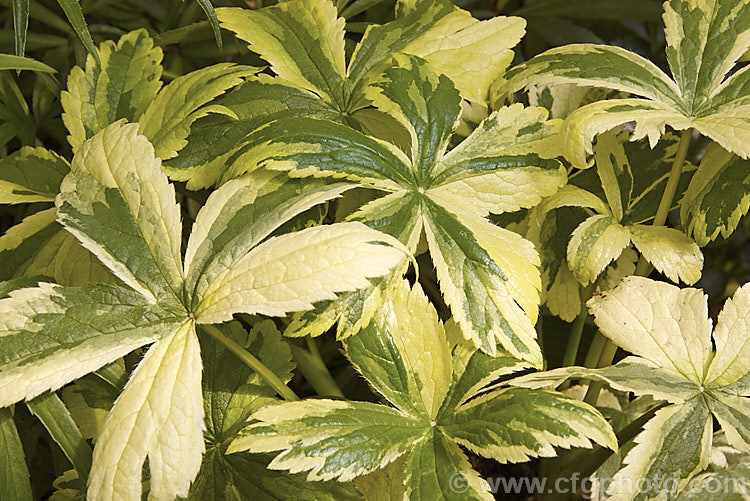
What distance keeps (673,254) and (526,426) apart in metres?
0.24

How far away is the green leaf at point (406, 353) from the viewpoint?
618 millimetres

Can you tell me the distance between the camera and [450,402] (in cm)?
62

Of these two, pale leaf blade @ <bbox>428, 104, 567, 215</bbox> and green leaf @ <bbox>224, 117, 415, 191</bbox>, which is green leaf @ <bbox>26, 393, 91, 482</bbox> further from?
pale leaf blade @ <bbox>428, 104, 567, 215</bbox>

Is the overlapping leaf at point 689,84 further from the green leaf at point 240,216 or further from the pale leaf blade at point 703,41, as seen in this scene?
the green leaf at point 240,216

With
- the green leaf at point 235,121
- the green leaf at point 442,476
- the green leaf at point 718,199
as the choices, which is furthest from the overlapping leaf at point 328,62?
the green leaf at point 442,476

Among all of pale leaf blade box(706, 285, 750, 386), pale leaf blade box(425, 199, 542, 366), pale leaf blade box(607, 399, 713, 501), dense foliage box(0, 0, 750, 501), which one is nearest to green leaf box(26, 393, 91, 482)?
dense foliage box(0, 0, 750, 501)

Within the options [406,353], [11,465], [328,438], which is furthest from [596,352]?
[11,465]

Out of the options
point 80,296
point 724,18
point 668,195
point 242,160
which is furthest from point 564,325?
point 80,296

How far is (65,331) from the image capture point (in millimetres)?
547

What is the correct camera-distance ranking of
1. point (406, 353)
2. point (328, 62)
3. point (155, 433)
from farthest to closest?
1. point (328, 62)
2. point (406, 353)
3. point (155, 433)

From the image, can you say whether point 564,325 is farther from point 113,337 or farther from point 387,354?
point 113,337

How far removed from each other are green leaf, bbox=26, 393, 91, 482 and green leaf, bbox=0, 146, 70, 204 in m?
0.25

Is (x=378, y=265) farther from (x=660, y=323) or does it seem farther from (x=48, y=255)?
(x=48, y=255)

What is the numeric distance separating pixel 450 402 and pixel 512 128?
284mm
